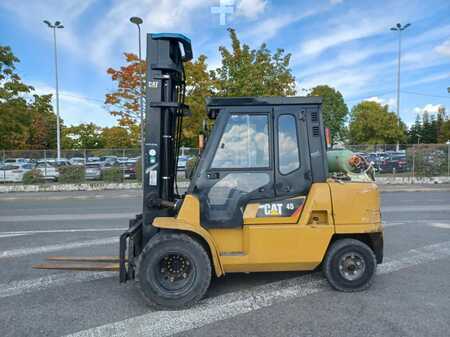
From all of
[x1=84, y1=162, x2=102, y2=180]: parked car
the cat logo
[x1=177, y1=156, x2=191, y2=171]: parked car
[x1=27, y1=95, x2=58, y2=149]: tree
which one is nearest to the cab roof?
the cat logo

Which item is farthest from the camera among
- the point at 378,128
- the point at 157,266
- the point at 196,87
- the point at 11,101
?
the point at 378,128

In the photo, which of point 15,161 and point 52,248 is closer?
point 52,248

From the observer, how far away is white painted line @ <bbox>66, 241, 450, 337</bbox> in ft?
10.8

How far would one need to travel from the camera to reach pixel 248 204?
4008 millimetres

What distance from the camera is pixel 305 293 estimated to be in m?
4.12

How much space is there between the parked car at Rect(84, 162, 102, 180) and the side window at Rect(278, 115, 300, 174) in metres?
16.6

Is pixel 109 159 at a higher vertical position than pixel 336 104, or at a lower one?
lower

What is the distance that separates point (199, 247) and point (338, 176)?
223cm

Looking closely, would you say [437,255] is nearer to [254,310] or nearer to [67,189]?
[254,310]

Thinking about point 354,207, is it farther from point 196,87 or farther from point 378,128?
point 378,128

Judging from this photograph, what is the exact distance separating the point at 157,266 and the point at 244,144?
172cm

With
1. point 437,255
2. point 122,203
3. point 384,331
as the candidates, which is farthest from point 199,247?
point 122,203

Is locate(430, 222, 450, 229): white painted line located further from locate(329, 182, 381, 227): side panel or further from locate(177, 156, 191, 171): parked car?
locate(177, 156, 191, 171): parked car

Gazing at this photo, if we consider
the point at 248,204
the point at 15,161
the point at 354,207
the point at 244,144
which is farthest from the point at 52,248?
the point at 15,161
